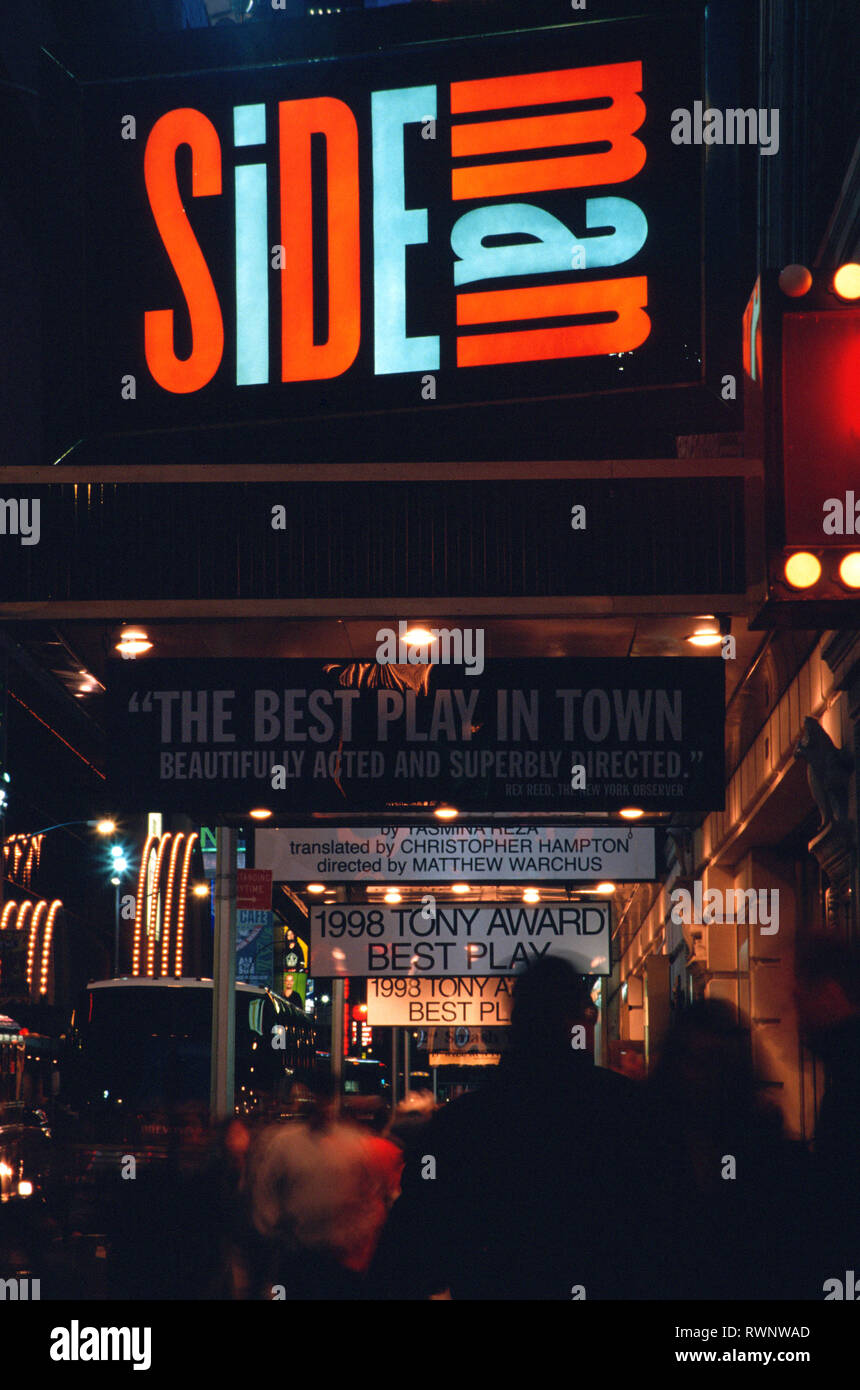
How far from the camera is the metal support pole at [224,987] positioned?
14.4 metres

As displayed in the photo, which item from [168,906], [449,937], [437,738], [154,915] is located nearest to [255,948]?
[154,915]

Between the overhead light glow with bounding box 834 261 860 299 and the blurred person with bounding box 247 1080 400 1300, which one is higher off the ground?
the overhead light glow with bounding box 834 261 860 299

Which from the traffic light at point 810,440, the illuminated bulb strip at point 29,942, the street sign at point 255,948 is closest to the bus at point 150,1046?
the illuminated bulb strip at point 29,942

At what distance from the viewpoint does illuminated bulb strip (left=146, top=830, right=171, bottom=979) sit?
2228cm

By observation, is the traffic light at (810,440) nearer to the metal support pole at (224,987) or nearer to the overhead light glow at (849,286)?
the overhead light glow at (849,286)

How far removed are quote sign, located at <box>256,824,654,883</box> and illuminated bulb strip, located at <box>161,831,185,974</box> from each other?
32.6 ft

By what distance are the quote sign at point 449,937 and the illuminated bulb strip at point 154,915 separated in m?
7.15

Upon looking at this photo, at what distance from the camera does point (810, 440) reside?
202 inches

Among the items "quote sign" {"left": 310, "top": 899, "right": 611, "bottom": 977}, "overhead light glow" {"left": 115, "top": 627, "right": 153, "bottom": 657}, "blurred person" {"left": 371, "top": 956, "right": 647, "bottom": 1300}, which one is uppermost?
"overhead light glow" {"left": 115, "top": 627, "right": 153, "bottom": 657}

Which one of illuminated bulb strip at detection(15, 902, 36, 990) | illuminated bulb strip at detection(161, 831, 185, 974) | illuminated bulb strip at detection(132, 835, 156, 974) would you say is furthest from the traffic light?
illuminated bulb strip at detection(15, 902, 36, 990)

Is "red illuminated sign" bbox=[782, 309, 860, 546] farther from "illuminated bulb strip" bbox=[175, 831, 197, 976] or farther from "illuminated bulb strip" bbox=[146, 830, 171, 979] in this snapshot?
"illuminated bulb strip" bbox=[146, 830, 171, 979]

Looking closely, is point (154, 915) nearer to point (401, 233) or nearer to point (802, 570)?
point (401, 233)

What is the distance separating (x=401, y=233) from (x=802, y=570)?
3.34 meters

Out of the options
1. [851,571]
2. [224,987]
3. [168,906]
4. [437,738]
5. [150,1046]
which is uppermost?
[851,571]
